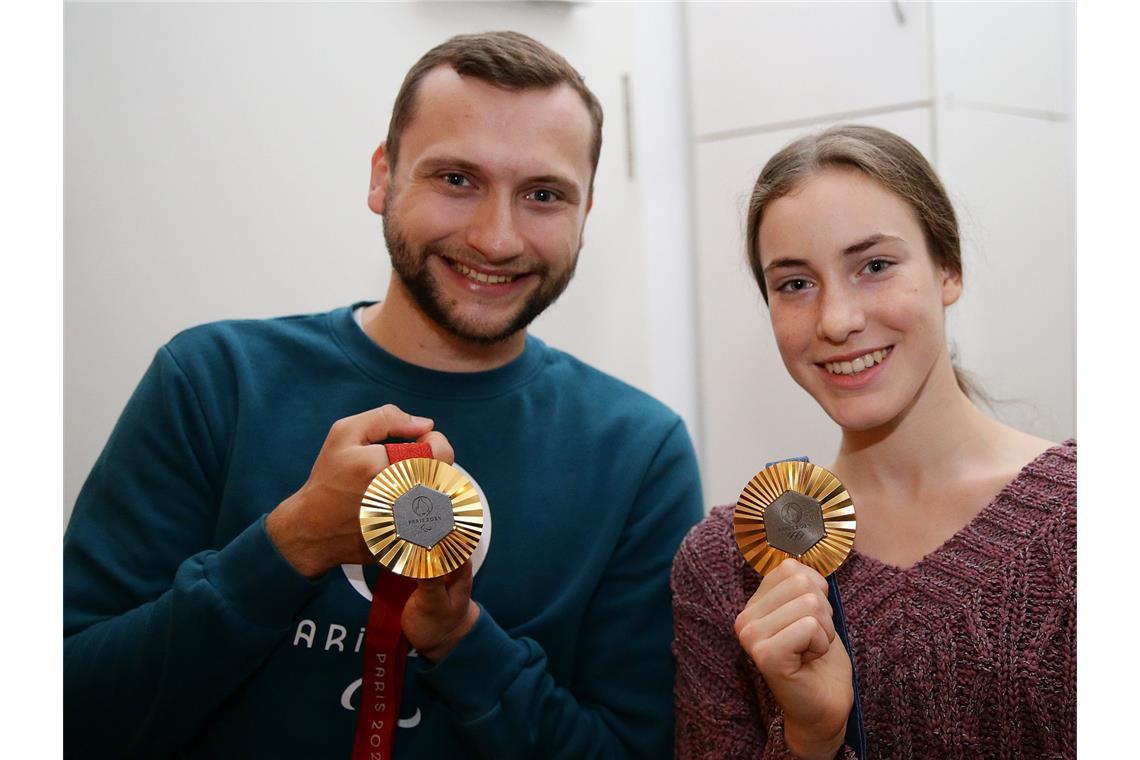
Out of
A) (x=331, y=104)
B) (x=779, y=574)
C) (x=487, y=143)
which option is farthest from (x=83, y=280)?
(x=779, y=574)

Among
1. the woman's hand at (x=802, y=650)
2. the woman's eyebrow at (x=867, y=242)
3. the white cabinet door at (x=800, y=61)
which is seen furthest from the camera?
the white cabinet door at (x=800, y=61)

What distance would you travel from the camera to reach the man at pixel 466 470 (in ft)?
2.77

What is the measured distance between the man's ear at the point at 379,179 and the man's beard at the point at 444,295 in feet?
0.05

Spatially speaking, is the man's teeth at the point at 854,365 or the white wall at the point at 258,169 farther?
the white wall at the point at 258,169

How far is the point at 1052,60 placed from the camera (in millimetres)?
897

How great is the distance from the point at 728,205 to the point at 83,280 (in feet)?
1.97

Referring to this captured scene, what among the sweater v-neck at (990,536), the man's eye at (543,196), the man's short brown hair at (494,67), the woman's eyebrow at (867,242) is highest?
the man's short brown hair at (494,67)

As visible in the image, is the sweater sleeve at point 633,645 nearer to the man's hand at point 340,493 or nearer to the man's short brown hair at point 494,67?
the man's hand at point 340,493

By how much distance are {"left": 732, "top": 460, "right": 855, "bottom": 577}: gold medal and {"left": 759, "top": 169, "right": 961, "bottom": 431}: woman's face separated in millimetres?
110

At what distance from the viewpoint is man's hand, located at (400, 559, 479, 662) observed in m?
0.78

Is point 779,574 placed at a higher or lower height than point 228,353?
lower

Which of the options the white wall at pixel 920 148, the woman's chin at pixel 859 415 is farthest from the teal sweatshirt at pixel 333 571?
the woman's chin at pixel 859 415
